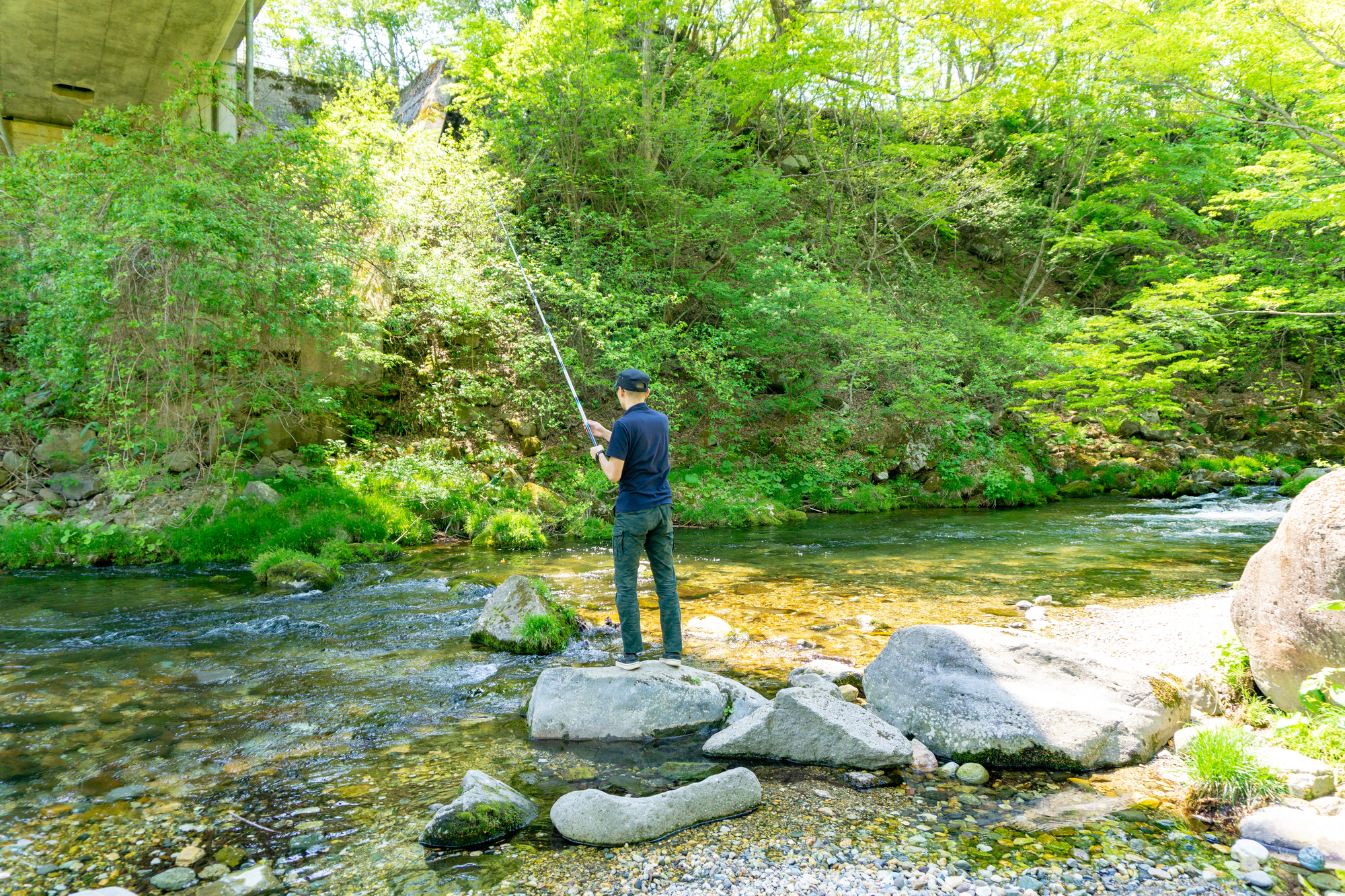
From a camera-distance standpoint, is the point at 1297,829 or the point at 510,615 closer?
the point at 1297,829

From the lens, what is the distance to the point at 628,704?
4.15 m

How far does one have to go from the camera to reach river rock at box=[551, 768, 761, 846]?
2930mm

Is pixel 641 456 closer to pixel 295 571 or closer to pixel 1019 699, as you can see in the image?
pixel 1019 699

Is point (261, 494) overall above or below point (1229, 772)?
above

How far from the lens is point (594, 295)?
12688 mm

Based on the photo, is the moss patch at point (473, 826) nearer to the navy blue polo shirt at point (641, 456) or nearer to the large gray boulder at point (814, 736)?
the large gray boulder at point (814, 736)

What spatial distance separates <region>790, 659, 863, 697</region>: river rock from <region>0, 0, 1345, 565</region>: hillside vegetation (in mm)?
6072

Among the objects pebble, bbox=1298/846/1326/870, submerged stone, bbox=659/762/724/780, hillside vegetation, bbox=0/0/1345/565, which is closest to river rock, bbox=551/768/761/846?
submerged stone, bbox=659/762/724/780

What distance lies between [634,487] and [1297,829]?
3578mm

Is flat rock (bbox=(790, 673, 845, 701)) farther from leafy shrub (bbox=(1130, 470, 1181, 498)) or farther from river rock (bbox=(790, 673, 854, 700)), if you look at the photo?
leafy shrub (bbox=(1130, 470, 1181, 498))

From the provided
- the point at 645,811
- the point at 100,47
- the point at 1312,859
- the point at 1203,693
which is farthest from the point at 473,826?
the point at 100,47

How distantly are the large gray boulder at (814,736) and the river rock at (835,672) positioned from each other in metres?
0.75

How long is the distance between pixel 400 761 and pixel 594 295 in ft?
33.0

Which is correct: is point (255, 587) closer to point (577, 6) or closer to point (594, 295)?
point (594, 295)
